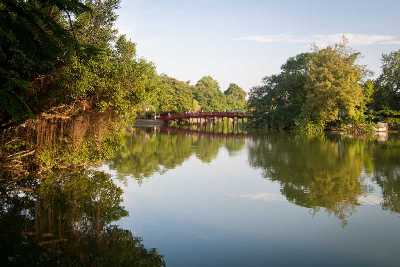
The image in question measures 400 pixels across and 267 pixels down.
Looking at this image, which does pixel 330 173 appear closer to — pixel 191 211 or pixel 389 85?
pixel 191 211

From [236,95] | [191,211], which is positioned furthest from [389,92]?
[236,95]

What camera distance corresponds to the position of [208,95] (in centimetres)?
9531

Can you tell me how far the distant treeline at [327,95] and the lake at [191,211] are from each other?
2286cm

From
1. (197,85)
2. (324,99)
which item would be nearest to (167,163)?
(324,99)

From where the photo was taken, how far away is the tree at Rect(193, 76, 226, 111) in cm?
9219

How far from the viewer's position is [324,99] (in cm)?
4478

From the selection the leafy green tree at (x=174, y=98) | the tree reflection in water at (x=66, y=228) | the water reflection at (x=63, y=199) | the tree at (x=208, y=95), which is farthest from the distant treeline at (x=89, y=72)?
the tree at (x=208, y=95)

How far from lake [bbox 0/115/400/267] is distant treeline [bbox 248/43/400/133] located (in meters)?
22.9

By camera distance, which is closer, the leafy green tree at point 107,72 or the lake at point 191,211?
the lake at point 191,211

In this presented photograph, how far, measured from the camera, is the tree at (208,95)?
92188 mm

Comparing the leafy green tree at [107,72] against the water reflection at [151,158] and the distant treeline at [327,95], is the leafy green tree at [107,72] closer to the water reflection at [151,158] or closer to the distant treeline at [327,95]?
the water reflection at [151,158]

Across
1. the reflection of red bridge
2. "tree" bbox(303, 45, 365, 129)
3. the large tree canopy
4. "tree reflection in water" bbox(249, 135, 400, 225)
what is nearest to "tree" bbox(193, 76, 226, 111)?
the reflection of red bridge

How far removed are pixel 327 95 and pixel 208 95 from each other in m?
52.2

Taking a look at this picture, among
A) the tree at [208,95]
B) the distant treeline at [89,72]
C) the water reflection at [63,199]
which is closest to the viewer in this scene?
the water reflection at [63,199]
